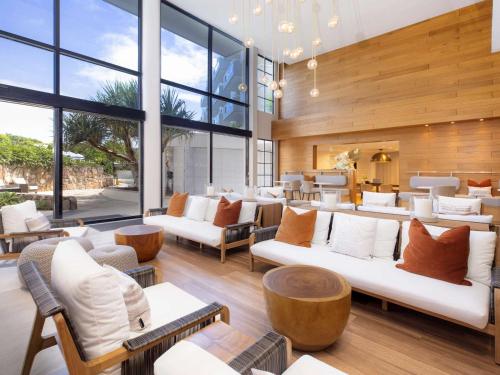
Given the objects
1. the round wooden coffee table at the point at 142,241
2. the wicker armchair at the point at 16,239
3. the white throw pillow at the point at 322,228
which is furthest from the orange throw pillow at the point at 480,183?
the wicker armchair at the point at 16,239

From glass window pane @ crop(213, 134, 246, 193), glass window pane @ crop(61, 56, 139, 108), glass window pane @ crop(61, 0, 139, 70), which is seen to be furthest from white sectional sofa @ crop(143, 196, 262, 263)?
glass window pane @ crop(61, 0, 139, 70)

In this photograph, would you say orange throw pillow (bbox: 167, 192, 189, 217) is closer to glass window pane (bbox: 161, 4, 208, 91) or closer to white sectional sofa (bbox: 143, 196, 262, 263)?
white sectional sofa (bbox: 143, 196, 262, 263)

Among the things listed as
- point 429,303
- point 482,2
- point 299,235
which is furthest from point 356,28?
point 429,303

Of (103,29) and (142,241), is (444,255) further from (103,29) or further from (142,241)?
(103,29)

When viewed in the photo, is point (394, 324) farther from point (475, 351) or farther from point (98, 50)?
point (98, 50)

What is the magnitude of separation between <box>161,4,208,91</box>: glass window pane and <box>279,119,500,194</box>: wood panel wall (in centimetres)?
503

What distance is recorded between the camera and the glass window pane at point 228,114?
813 centimetres

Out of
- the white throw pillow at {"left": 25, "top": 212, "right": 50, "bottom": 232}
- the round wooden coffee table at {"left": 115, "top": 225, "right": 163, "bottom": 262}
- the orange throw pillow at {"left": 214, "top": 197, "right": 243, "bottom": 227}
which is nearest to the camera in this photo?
the white throw pillow at {"left": 25, "top": 212, "right": 50, "bottom": 232}

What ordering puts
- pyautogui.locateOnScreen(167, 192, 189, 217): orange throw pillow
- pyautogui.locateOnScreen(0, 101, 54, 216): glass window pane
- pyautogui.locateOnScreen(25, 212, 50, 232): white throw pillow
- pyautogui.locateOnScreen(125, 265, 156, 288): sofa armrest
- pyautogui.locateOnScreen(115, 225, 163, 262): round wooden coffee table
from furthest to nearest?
pyautogui.locateOnScreen(167, 192, 189, 217): orange throw pillow
pyautogui.locateOnScreen(0, 101, 54, 216): glass window pane
pyautogui.locateOnScreen(115, 225, 163, 262): round wooden coffee table
pyautogui.locateOnScreen(25, 212, 50, 232): white throw pillow
pyautogui.locateOnScreen(125, 265, 156, 288): sofa armrest

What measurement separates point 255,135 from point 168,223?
18.5ft

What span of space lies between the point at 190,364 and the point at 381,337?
1.86m

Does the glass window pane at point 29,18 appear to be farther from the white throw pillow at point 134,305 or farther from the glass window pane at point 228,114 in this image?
the white throw pillow at point 134,305

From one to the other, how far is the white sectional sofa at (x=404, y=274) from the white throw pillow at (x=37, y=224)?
9.07 feet

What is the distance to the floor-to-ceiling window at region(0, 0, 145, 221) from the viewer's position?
4684 mm
